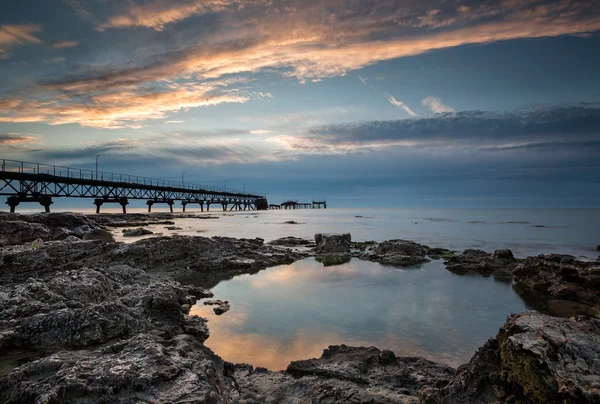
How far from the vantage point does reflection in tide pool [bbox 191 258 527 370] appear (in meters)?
6.41

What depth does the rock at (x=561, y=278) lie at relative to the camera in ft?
33.3

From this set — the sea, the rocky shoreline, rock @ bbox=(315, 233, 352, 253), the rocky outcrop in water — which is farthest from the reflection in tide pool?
rock @ bbox=(315, 233, 352, 253)

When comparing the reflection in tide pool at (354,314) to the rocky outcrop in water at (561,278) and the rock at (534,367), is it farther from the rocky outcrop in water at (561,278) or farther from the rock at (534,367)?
the rock at (534,367)

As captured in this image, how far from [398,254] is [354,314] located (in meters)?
9.70

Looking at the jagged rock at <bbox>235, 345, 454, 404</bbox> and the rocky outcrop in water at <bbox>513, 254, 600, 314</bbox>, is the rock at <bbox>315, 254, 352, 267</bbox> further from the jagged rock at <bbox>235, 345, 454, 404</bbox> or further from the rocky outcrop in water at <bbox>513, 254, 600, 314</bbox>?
the jagged rock at <bbox>235, 345, 454, 404</bbox>

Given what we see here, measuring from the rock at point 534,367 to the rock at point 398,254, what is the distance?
1253 cm

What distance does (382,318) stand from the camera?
831cm

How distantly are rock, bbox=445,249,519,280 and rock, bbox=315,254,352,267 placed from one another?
5.23 meters

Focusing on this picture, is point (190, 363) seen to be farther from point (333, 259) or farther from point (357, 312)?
point (333, 259)

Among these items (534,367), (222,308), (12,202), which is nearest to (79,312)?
(222,308)

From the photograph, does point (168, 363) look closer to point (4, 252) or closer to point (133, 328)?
point (133, 328)

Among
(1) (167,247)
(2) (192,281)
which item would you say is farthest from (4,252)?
(2) (192,281)

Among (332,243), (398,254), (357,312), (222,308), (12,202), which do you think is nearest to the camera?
(222,308)

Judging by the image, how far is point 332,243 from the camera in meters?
20.0
